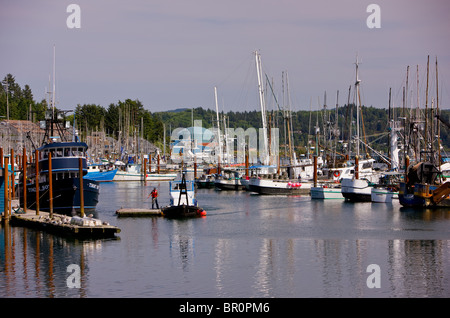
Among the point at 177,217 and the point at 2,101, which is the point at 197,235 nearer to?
the point at 177,217

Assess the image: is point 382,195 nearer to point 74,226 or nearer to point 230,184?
point 230,184

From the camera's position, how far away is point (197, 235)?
174 feet

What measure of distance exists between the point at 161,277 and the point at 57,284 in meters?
5.57

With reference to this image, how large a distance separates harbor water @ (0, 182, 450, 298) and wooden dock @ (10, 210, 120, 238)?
30.9 inches

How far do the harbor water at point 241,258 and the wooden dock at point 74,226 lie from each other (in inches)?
30.9

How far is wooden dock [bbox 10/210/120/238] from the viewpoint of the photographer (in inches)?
1945

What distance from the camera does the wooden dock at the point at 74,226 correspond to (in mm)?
49406

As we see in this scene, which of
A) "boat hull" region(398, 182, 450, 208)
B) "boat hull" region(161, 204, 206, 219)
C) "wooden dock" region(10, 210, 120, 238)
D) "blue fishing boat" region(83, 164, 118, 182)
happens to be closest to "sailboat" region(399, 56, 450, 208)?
"boat hull" region(398, 182, 450, 208)

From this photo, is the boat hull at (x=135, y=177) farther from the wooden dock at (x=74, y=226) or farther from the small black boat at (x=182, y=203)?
the wooden dock at (x=74, y=226)

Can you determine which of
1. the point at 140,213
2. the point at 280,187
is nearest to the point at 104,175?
the point at 280,187

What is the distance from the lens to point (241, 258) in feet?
142

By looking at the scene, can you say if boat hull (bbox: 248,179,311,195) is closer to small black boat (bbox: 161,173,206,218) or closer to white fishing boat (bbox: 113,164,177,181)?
small black boat (bbox: 161,173,206,218)

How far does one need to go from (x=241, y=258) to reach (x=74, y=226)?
44.0ft
